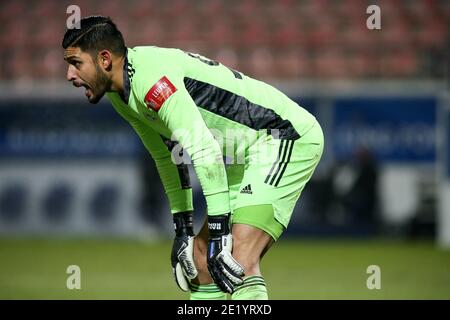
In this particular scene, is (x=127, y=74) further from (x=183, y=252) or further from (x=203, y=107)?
(x=183, y=252)

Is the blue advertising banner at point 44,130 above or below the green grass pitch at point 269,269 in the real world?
above

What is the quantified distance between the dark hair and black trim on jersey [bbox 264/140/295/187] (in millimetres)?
1151

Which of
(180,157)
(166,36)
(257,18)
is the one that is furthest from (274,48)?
(180,157)

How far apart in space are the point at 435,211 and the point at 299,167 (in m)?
10.8

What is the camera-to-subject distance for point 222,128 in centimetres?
614

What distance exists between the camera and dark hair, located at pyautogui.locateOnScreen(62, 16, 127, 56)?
5898mm

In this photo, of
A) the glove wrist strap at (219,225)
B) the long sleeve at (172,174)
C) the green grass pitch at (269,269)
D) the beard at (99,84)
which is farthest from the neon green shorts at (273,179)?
the green grass pitch at (269,269)

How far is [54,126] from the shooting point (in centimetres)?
1720

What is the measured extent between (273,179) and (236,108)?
0.50 metres

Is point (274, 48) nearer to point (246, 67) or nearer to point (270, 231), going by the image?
point (246, 67)

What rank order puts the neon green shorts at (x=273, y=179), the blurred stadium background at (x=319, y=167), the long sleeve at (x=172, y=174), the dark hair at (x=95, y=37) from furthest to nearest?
the blurred stadium background at (x=319, y=167)
the long sleeve at (x=172, y=174)
the neon green shorts at (x=273, y=179)
the dark hair at (x=95, y=37)

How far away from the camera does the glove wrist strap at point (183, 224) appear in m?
6.80

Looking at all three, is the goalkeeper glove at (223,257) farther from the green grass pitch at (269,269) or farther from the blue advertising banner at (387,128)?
the blue advertising banner at (387,128)

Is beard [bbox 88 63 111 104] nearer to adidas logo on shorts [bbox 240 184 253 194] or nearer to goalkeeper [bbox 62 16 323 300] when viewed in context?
goalkeeper [bbox 62 16 323 300]
